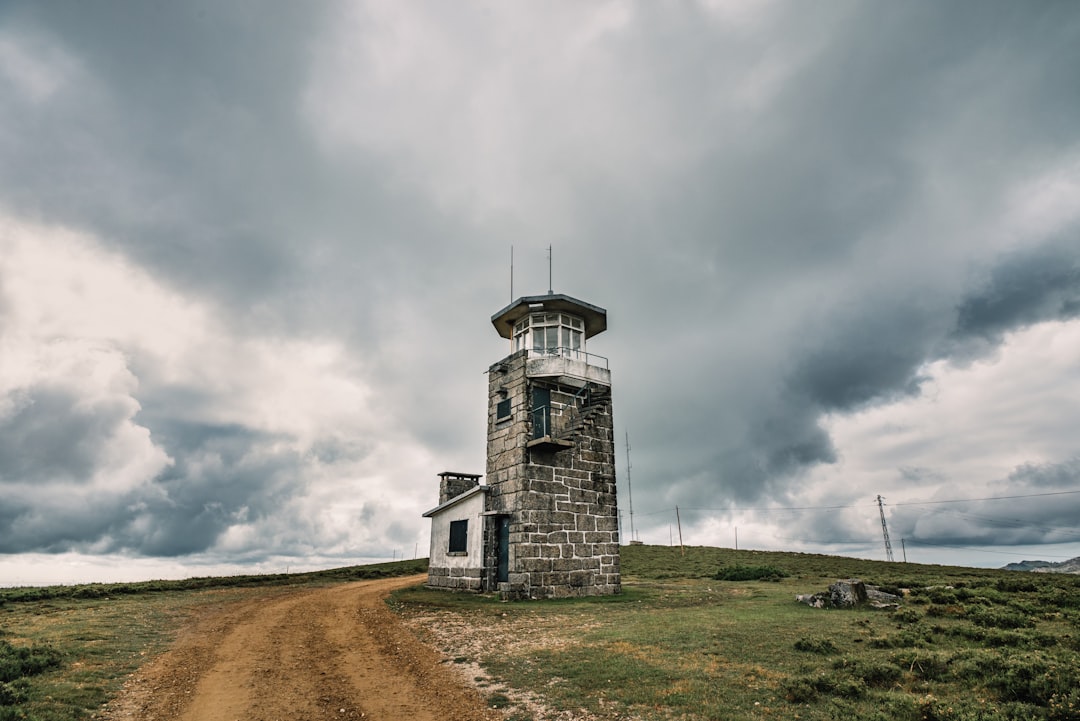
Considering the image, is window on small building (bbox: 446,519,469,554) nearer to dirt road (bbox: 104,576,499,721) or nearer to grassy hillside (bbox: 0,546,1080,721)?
grassy hillside (bbox: 0,546,1080,721)

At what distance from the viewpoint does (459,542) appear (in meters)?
27.9

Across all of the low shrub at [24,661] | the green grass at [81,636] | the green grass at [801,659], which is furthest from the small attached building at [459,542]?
the low shrub at [24,661]

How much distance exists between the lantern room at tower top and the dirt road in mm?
14696

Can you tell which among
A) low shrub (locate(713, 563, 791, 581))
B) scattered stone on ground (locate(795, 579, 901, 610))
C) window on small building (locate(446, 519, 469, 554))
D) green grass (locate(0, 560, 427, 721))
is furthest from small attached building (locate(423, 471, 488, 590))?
low shrub (locate(713, 563, 791, 581))

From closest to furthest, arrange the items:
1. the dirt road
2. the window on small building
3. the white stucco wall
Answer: the dirt road < the white stucco wall < the window on small building

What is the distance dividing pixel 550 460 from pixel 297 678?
52.1ft

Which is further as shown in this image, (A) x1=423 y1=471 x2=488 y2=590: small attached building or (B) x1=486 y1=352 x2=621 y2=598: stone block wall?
(A) x1=423 y1=471 x2=488 y2=590: small attached building

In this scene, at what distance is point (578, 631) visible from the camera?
15.7m

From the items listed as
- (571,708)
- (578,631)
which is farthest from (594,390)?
(571,708)

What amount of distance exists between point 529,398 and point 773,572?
21582mm

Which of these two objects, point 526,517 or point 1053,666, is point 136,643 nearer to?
point 526,517

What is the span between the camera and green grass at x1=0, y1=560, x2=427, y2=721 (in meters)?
9.80

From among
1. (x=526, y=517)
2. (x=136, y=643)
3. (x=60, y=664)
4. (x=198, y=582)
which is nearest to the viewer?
(x=60, y=664)

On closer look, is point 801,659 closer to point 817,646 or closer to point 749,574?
point 817,646
